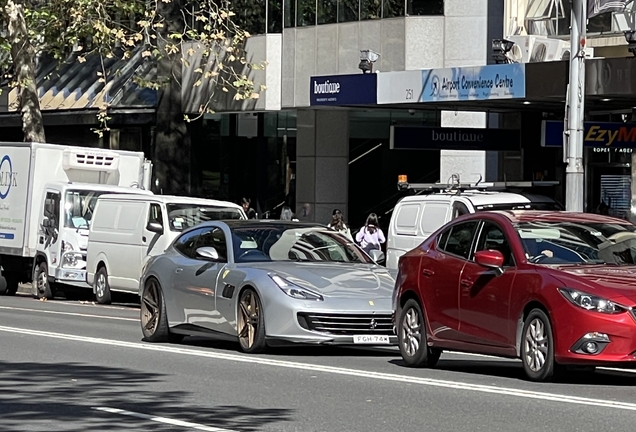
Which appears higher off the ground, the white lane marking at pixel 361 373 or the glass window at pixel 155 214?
the glass window at pixel 155 214

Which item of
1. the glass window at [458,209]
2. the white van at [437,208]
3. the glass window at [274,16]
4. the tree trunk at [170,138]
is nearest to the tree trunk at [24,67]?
the tree trunk at [170,138]

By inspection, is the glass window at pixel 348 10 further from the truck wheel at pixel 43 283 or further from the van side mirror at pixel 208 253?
the van side mirror at pixel 208 253

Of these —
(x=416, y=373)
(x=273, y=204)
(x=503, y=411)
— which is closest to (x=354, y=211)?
(x=273, y=204)

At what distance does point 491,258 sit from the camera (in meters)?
12.3

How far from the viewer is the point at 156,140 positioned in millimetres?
39531

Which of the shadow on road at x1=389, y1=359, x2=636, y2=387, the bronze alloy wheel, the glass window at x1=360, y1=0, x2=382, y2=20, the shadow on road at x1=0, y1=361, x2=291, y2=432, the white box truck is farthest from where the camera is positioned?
the glass window at x1=360, y1=0, x2=382, y2=20

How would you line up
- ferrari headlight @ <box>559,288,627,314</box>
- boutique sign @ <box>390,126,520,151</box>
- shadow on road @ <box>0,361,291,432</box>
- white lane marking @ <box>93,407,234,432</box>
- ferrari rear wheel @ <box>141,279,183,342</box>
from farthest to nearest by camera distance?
boutique sign @ <box>390,126,520,151</box>
ferrari rear wheel @ <box>141,279,183,342</box>
ferrari headlight @ <box>559,288,627,314</box>
shadow on road @ <box>0,361,291,432</box>
white lane marking @ <box>93,407,234,432</box>

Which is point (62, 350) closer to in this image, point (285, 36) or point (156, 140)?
point (285, 36)

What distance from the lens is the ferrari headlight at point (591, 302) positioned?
11.4 metres

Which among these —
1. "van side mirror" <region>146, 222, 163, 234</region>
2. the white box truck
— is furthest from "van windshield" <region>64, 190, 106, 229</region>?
"van side mirror" <region>146, 222, 163, 234</region>

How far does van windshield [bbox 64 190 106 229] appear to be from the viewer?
27578mm

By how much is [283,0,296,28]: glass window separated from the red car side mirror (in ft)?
76.7

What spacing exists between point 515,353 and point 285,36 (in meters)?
24.1

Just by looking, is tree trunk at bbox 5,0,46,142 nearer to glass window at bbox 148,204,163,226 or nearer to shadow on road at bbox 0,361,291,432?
glass window at bbox 148,204,163,226
